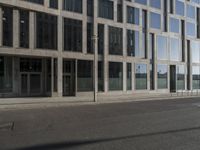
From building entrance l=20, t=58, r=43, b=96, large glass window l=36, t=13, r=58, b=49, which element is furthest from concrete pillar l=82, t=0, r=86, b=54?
building entrance l=20, t=58, r=43, b=96

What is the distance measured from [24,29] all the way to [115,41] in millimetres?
14864

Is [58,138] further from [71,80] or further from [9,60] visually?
[71,80]

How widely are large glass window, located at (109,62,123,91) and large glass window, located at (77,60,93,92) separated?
3.69 meters

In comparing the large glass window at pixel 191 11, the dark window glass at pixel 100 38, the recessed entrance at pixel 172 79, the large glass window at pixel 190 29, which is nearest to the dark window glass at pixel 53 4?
the dark window glass at pixel 100 38

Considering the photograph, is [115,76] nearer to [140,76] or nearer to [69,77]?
[140,76]

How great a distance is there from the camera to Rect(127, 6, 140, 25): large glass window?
50.2 meters

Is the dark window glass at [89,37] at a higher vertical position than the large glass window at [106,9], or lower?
lower

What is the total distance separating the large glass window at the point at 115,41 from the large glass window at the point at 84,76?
4695 mm

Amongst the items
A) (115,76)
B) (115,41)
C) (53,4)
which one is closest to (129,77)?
(115,76)

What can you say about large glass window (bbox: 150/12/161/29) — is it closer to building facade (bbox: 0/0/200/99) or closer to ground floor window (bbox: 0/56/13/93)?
building facade (bbox: 0/0/200/99)

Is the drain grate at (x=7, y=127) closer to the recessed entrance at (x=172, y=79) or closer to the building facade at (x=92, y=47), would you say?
the building facade at (x=92, y=47)

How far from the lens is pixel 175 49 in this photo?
60.3 metres

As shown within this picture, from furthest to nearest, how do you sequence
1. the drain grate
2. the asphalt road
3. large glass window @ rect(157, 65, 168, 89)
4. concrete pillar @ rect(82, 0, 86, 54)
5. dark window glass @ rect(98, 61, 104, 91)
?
large glass window @ rect(157, 65, 168, 89) < dark window glass @ rect(98, 61, 104, 91) < concrete pillar @ rect(82, 0, 86, 54) < the drain grate < the asphalt road

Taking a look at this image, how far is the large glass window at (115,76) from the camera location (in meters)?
46.8
